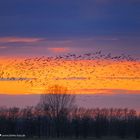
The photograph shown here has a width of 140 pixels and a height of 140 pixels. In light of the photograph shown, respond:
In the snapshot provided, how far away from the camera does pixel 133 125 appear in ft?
643

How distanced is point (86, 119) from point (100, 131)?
54.1 ft

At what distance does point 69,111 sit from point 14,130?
15.0 m

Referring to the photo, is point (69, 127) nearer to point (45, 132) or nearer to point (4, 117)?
point (45, 132)

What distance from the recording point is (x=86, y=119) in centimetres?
19788

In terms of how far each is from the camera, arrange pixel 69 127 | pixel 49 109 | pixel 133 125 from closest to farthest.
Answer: pixel 49 109 → pixel 69 127 → pixel 133 125

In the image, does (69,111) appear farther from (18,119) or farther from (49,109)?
(18,119)

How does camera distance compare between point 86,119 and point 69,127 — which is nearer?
point 69,127

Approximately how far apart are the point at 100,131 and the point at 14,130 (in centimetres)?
2584

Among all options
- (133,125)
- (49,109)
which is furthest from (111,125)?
(49,109)

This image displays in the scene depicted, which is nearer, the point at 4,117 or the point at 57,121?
the point at 57,121

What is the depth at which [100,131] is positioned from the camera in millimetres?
181875

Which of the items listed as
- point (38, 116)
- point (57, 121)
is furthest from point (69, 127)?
point (38, 116)

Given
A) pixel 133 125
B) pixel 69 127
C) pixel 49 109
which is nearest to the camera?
pixel 49 109

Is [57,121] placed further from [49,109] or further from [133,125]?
[133,125]
